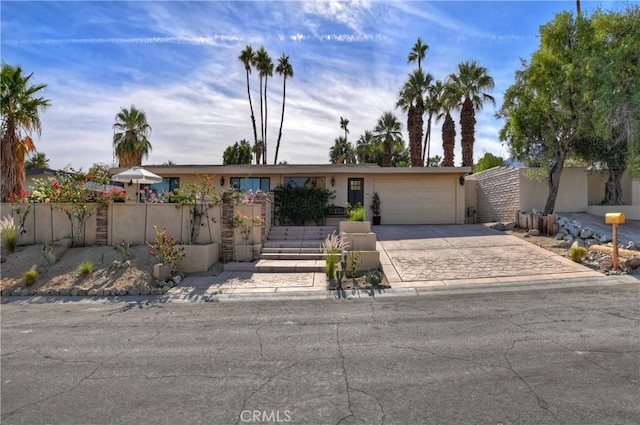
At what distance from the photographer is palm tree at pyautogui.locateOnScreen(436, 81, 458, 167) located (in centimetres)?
2464

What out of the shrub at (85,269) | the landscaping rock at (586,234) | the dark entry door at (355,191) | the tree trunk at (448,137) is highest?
the tree trunk at (448,137)

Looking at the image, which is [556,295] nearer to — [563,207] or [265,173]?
[563,207]

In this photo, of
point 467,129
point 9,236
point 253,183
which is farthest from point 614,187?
point 9,236

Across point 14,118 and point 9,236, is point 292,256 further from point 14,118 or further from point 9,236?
point 14,118

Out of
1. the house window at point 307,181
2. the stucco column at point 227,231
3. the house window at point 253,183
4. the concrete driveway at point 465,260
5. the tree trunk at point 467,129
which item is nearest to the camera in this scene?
the concrete driveway at point 465,260

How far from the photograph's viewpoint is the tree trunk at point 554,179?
559 inches

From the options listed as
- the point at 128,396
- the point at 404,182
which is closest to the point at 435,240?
the point at 404,182

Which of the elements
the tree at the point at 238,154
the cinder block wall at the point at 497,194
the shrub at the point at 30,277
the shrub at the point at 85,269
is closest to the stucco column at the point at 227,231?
the shrub at the point at 85,269

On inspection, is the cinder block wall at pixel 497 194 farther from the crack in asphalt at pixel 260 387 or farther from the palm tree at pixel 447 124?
the crack in asphalt at pixel 260 387

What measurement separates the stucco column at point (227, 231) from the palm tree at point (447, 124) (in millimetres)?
19065

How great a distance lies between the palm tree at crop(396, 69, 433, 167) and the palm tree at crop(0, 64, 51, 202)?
2171 cm

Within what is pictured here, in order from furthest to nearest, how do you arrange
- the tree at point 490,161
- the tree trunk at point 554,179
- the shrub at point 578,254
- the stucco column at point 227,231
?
1. the tree at point 490,161
2. the tree trunk at point 554,179
3. the stucco column at point 227,231
4. the shrub at point 578,254

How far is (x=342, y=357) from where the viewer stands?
4203 millimetres

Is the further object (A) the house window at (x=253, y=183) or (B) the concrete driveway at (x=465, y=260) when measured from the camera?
(A) the house window at (x=253, y=183)
